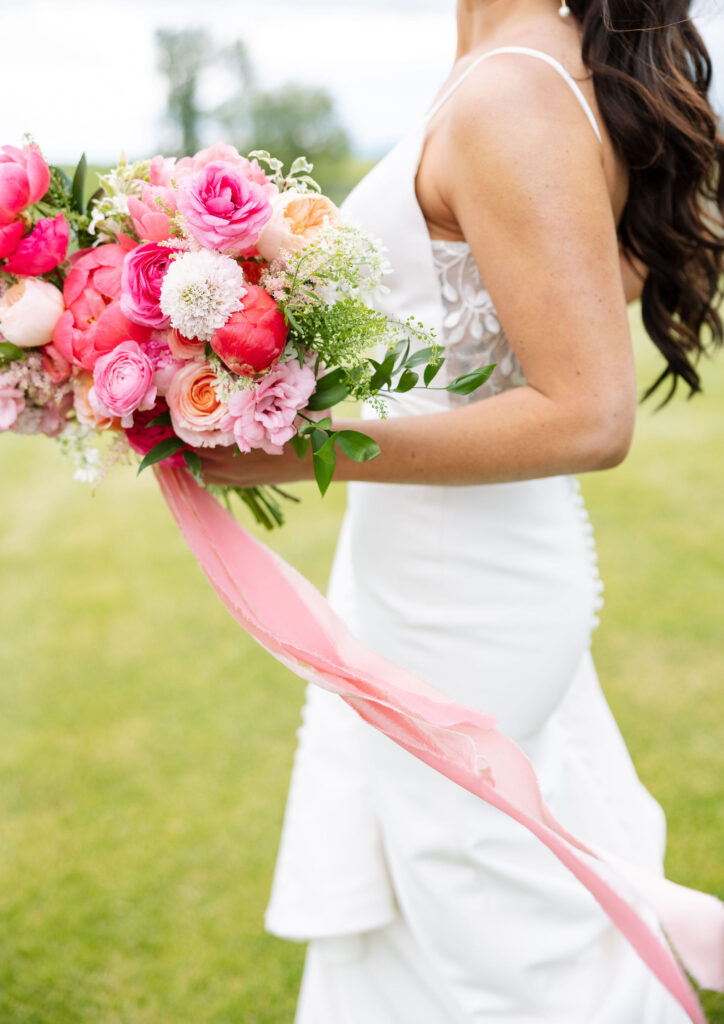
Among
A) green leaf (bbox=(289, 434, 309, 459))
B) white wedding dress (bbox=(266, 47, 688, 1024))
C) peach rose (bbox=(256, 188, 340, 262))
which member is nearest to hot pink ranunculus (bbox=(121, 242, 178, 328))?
peach rose (bbox=(256, 188, 340, 262))

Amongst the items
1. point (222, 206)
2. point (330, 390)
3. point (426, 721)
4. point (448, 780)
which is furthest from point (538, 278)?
point (448, 780)

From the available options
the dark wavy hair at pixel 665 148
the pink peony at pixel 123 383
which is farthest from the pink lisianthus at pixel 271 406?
the dark wavy hair at pixel 665 148

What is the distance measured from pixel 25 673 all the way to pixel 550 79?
11.7 ft

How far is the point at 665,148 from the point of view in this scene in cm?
151

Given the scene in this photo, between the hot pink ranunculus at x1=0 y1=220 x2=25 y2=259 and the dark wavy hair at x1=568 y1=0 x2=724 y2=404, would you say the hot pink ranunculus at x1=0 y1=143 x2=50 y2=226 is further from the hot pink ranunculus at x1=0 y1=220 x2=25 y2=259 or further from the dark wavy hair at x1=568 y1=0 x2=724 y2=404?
the dark wavy hair at x1=568 y1=0 x2=724 y2=404

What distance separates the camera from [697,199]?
1.65 metres

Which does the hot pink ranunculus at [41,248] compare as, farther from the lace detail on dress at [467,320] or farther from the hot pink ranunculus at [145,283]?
the lace detail on dress at [467,320]

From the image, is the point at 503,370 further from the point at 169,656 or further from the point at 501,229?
the point at 169,656

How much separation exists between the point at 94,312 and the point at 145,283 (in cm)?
13

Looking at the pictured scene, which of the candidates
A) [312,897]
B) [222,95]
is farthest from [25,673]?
[222,95]

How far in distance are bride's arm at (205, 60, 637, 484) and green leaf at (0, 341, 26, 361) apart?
48 cm

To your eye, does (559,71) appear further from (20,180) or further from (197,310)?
(20,180)

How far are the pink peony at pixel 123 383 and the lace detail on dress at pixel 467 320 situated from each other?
1.92ft

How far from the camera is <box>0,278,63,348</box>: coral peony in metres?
1.28
